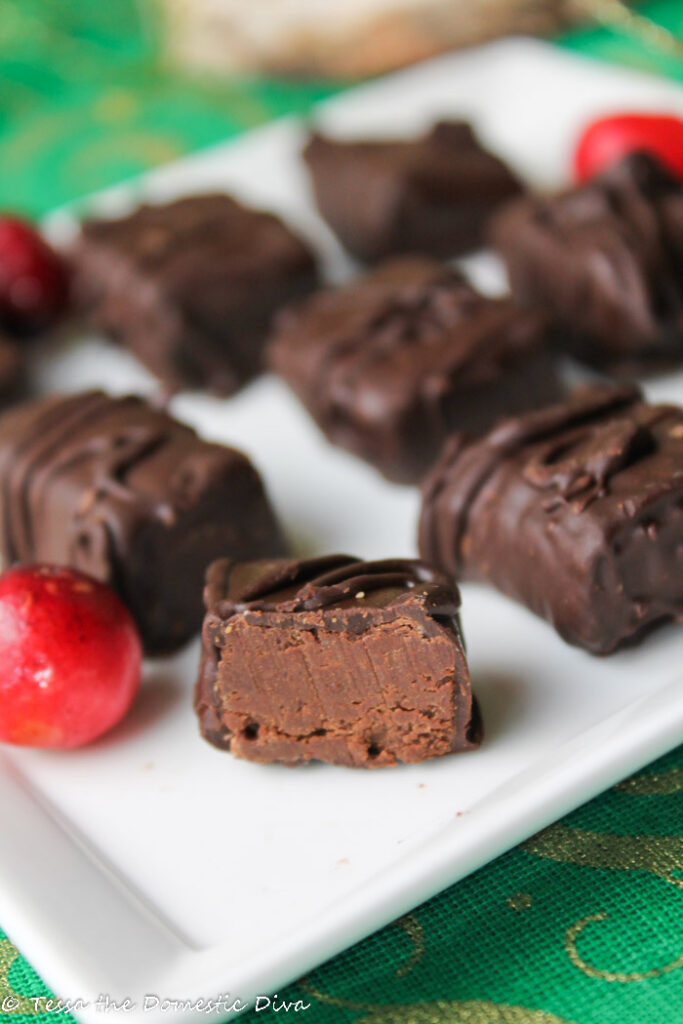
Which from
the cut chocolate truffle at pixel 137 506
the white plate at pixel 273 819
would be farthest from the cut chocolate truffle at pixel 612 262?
the cut chocolate truffle at pixel 137 506

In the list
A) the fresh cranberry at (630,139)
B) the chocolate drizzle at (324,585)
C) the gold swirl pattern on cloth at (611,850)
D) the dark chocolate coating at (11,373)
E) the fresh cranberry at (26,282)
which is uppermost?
the fresh cranberry at (26,282)

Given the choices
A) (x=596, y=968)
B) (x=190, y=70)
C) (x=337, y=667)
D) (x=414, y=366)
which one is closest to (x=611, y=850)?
(x=596, y=968)

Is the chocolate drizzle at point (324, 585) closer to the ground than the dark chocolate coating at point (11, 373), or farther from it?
closer to the ground

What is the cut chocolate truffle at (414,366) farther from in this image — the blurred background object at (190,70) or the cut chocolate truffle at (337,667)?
the blurred background object at (190,70)

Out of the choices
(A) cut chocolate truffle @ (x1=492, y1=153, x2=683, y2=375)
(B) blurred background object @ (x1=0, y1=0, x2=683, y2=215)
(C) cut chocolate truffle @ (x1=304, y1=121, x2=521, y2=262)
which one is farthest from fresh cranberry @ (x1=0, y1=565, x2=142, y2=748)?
(B) blurred background object @ (x1=0, y1=0, x2=683, y2=215)

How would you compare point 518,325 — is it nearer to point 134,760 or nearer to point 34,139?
point 134,760

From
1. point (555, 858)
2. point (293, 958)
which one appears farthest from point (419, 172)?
point (293, 958)

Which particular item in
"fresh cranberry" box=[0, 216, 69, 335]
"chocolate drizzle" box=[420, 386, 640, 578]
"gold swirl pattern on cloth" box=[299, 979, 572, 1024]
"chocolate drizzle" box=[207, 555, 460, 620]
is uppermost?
"fresh cranberry" box=[0, 216, 69, 335]

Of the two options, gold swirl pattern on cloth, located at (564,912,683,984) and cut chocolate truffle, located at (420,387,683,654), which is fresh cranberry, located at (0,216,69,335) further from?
gold swirl pattern on cloth, located at (564,912,683,984)
